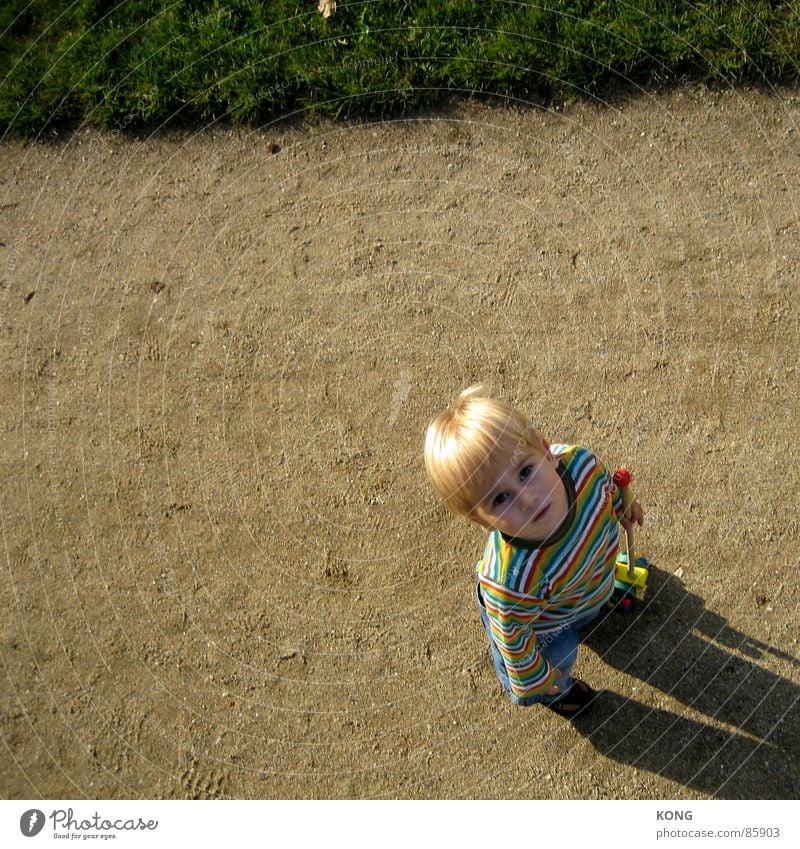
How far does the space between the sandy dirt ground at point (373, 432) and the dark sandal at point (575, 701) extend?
0.06m

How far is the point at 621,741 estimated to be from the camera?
140 inches

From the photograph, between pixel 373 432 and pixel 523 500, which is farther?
pixel 373 432

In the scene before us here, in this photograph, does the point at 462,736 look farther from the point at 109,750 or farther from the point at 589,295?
the point at 589,295

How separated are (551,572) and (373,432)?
1.47 m

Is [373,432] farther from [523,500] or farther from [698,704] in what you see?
[698,704]

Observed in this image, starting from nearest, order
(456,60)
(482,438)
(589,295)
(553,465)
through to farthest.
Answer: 1. (482,438)
2. (553,465)
3. (589,295)
4. (456,60)

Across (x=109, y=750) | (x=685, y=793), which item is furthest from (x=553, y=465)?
(x=109, y=750)

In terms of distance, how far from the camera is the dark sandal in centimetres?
354

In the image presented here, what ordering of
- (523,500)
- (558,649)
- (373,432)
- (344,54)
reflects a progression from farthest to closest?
(344,54) < (373,432) < (558,649) < (523,500)

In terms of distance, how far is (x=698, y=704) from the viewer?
3555 millimetres

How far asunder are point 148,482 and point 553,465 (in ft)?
6.95
